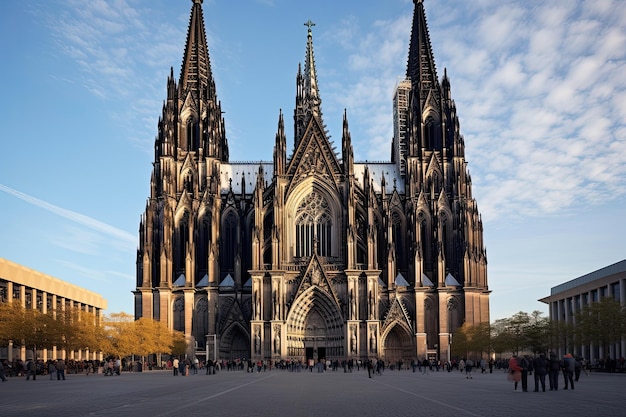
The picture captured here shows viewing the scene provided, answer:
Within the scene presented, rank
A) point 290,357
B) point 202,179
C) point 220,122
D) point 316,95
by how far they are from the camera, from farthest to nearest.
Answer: point 316,95, point 220,122, point 202,179, point 290,357

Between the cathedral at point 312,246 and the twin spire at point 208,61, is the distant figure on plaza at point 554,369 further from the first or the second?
the twin spire at point 208,61

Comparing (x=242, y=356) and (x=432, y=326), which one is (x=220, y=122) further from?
(x=432, y=326)

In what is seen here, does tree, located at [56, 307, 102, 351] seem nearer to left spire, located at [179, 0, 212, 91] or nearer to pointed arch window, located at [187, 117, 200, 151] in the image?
pointed arch window, located at [187, 117, 200, 151]

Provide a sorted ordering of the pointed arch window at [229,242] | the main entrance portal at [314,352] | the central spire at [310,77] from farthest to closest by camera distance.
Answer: the central spire at [310,77], the pointed arch window at [229,242], the main entrance portal at [314,352]

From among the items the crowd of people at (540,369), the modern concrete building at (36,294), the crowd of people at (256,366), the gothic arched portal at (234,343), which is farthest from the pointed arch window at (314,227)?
the crowd of people at (540,369)

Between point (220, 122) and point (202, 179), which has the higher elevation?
point (220, 122)

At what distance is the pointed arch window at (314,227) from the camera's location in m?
83.4

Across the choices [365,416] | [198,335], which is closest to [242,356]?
[198,335]

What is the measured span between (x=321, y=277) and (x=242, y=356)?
1170 cm

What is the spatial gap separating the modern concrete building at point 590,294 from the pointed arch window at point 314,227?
24.6m

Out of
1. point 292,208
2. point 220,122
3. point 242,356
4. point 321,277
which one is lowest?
point 242,356

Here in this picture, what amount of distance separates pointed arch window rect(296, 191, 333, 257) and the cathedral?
101 millimetres

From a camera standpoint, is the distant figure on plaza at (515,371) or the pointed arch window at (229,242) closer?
the distant figure on plaza at (515,371)

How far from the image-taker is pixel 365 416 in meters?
18.7
